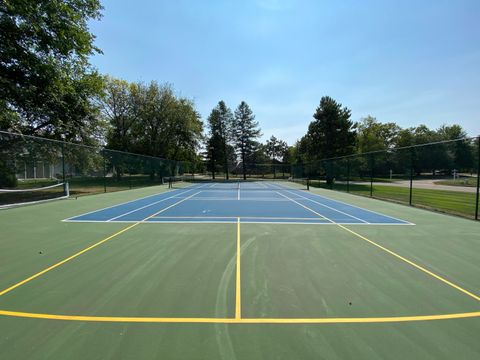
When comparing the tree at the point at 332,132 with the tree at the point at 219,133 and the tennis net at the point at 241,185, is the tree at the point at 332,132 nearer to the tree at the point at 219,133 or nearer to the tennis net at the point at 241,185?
the tennis net at the point at 241,185

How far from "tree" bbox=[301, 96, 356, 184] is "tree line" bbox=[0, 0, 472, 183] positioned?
140 millimetres

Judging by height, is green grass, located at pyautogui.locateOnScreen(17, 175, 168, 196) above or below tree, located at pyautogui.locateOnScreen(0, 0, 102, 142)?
below

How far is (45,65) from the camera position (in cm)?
1745

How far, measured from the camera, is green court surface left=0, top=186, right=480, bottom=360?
9.29ft

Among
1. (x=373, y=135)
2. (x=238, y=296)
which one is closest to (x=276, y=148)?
(x=373, y=135)

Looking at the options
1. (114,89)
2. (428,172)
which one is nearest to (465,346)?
(428,172)

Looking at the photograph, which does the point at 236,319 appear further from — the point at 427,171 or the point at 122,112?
the point at 122,112

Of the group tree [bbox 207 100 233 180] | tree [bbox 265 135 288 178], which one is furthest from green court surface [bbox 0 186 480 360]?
tree [bbox 265 135 288 178]

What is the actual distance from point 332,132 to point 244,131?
25.4 meters

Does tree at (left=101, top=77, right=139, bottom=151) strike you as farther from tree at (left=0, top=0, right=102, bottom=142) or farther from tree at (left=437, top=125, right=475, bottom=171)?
tree at (left=437, top=125, right=475, bottom=171)

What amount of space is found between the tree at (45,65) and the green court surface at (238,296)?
15068mm

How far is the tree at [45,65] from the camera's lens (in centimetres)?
1647

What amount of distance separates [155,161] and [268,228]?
25792mm

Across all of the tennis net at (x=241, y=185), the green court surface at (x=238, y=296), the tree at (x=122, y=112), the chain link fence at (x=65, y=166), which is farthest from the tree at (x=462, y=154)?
the tree at (x=122, y=112)
